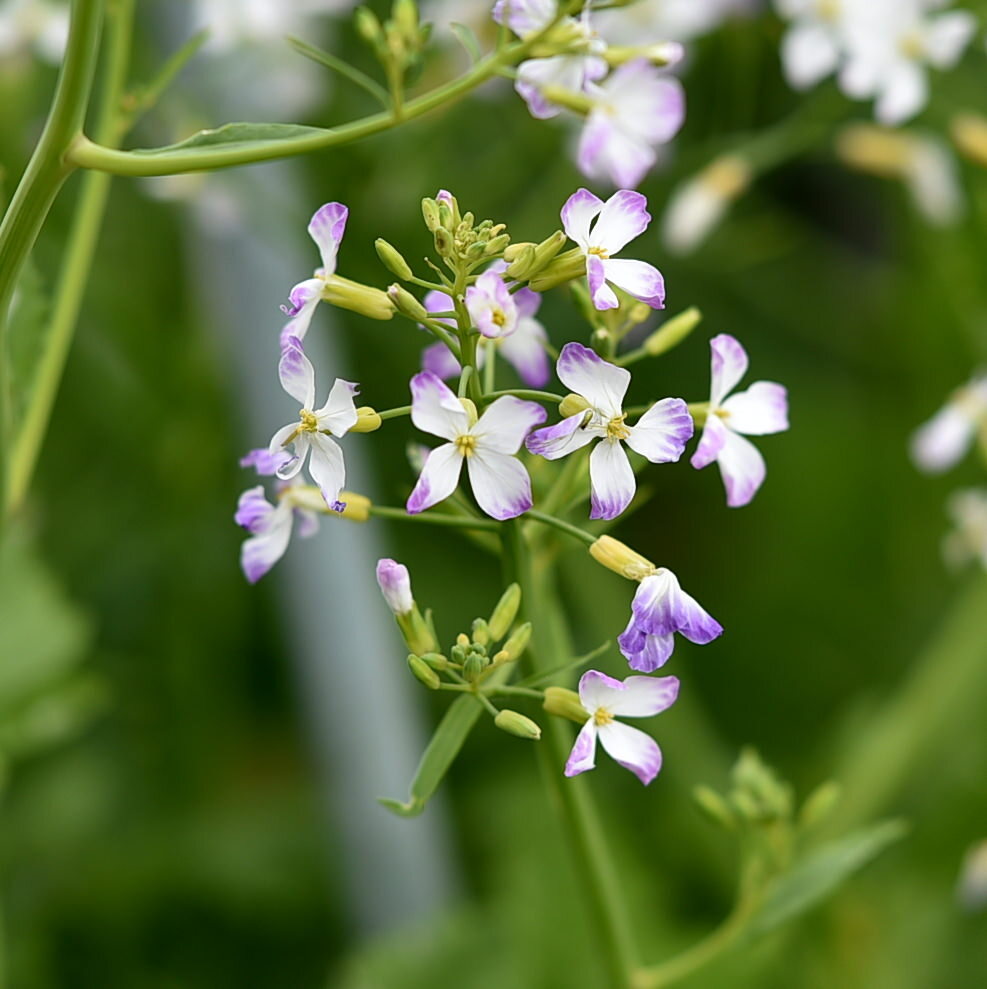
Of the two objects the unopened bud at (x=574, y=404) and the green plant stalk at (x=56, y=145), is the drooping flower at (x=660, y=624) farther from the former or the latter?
the green plant stalk at (x=56, y=145)

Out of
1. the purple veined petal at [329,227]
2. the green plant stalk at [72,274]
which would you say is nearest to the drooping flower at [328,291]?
the purple veined petal at [329,227]

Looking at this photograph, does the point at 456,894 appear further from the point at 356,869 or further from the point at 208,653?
the point at 208,653

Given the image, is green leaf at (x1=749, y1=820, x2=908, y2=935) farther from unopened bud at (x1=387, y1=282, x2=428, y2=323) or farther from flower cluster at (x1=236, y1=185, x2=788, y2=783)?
unopened bud at (x1=387, y1=282, x2=428, y2=323)

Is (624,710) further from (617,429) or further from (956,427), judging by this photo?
(956,427)

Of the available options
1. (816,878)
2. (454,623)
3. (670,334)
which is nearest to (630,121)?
(670,334)

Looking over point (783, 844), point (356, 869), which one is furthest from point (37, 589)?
point (783, 844)

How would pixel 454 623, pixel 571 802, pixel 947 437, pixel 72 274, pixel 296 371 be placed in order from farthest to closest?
pixel 454 623 < pixel 947 437 < pixel 72 274 < pixel 571 802 < pixel 296 371
